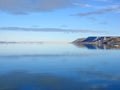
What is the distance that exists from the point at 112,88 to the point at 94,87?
75 cm

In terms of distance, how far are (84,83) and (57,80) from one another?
1.39 m

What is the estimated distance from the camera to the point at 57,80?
12438 mm

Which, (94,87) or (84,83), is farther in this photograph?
(84,83)

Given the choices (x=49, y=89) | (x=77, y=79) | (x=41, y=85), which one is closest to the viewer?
(x=49, y=89)

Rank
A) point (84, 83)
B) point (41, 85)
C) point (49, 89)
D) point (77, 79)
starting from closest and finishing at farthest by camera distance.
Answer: point (49, 89) → point (41, 85) → point (84, 83) → point (77, 79)

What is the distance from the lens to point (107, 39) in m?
A: 142

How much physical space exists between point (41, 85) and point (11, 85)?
1.31 meters

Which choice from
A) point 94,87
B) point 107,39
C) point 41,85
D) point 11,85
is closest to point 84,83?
point 94,87

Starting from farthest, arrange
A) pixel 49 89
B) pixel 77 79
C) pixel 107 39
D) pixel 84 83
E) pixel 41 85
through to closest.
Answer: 1. pixel 107 39
2. pixel 77 79
3. pixel 84 83
4. pixel 41 85
5. pixel 49 89

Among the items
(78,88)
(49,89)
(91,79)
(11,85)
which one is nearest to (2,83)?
(11,85)

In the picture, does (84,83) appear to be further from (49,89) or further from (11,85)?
(11,85)

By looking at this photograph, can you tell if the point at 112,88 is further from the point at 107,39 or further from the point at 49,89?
the point at 107,39

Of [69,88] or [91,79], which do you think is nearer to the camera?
[69,88]

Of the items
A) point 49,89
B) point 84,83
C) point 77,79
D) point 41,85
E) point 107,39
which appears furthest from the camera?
point 107,39
